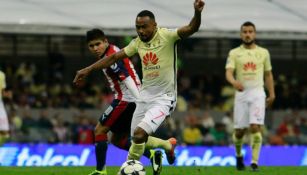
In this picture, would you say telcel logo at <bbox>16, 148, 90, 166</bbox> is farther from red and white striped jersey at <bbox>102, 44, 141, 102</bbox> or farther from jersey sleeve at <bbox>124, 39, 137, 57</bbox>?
jersey sleeve at <bbox>124, 39, 137, 57</bbox>

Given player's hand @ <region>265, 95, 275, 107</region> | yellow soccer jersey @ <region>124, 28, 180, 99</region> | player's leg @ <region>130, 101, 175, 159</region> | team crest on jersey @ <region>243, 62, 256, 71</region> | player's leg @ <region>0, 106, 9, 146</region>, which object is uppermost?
yellow soccer jersey @ <region>124, 28, 180, 99</region>

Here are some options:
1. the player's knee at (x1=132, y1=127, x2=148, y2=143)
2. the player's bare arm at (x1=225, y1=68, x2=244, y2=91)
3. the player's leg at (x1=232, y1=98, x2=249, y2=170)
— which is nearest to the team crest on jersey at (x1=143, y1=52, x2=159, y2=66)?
the player's knee at (x1=132, y1=127, x2=148, y2=143)

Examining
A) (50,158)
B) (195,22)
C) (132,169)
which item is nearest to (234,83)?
(195,22)

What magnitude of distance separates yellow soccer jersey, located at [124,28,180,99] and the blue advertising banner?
32.3 ft

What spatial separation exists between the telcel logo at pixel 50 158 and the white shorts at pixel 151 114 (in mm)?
9491

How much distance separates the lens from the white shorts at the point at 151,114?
1301 cm

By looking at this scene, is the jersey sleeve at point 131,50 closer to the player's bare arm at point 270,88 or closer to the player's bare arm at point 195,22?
the player's bare arm at point 195,22

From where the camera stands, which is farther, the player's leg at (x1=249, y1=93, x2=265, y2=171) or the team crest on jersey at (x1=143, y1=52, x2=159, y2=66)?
the player's leg at (x1=249, y1=93, x2=265, y2=171)

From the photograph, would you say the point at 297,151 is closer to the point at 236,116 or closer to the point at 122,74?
the point at 236,116

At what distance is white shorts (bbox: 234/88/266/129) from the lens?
1734cm

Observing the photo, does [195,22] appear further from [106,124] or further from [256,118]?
[256,118]

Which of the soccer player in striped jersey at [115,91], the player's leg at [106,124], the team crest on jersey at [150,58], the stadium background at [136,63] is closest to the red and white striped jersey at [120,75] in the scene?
the soccer player in striped jersey at [115,91]

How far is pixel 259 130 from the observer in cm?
→ 1748

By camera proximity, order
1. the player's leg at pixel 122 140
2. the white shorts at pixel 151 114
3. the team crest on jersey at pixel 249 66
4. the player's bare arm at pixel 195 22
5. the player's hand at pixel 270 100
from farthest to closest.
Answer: the team crest on jersey at pixel 249 66 → the player's hand at pixel 270 100 → the player's leg at pixel 122 140 → the white shorts at pixel 151 114 → the player's bare arm at pixel 195 22
